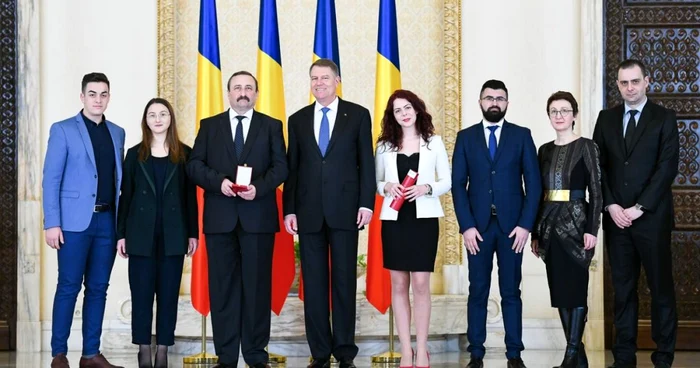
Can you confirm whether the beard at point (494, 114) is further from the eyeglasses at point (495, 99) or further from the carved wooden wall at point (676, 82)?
the carved wooden wall at point (676, 82)

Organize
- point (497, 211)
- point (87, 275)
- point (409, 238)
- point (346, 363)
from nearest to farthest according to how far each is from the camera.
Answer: point (409, 238)
point (346, 363)
point (497, 211)
point (87, 275)

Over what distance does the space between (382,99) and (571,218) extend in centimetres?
167

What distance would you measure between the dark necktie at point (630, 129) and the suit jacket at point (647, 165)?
2 cm

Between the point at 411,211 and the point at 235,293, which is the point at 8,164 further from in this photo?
the point at 411,211

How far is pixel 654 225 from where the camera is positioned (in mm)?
5715

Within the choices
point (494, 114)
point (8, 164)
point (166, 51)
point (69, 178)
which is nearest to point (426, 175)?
point (494, 114)

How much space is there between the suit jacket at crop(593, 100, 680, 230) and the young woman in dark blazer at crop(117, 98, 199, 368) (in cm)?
260

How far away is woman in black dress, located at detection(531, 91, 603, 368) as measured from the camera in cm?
568

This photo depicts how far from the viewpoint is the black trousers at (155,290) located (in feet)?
18.8

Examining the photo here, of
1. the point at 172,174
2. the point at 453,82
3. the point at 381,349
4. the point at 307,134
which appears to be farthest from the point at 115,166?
the point at 453,82

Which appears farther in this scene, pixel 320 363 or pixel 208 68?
pixel 208 68

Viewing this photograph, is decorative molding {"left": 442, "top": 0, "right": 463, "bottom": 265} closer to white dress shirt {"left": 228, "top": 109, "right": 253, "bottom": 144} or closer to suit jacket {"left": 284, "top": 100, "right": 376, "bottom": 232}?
suit jacket {"left": 284, "top": 100, "right": 376, "bottom": 232}

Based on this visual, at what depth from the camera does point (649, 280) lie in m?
5.83

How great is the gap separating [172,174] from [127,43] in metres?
2.27
